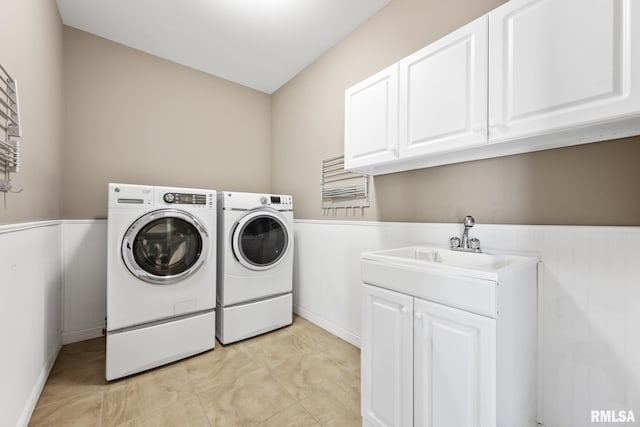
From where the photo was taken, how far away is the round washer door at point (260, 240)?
233 cm

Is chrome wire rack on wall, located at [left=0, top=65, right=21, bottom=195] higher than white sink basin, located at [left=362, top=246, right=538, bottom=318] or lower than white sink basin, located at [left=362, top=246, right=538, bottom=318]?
higher

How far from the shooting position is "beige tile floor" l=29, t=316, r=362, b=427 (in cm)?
149

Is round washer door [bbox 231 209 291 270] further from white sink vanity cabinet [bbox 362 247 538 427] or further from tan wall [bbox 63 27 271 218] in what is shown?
white sink vanity cabinet [bbox 362 247 538 427]

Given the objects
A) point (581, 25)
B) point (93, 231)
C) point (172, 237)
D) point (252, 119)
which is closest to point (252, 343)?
point (172, 237)

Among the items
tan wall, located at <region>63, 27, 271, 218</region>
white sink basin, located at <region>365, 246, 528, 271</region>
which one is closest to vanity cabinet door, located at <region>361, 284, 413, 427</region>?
white sink basin, located at <region>365, 246, 528, 271</region>

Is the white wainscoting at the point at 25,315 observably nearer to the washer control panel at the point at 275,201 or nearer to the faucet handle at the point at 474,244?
the washer control panel at the point at 275,201

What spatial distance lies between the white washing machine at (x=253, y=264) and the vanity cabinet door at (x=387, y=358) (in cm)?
128

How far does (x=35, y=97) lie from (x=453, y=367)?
2.58 m

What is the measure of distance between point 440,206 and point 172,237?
189 centimetres

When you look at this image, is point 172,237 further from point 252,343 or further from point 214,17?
point 214,17

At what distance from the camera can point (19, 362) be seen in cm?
133

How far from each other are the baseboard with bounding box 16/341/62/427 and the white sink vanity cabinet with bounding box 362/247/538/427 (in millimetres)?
1695

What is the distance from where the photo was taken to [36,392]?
5.16 feet

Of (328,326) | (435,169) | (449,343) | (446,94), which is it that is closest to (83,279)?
(328,326)
